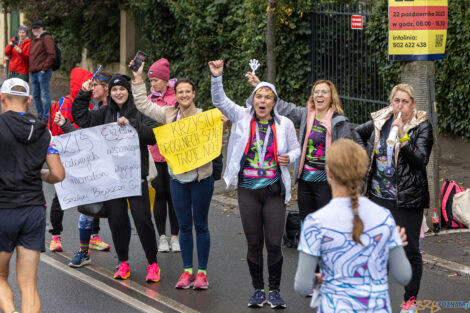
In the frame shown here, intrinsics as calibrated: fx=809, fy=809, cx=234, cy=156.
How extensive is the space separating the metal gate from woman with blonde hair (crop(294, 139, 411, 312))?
→ 33.1 ft

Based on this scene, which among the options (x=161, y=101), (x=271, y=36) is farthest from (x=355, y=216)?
(x=271, y=36)

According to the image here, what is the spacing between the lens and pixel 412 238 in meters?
6.47

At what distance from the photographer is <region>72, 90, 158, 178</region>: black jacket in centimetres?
759

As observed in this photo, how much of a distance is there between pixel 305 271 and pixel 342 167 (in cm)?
54

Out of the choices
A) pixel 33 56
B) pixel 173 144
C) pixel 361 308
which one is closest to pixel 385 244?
pixel 361 308

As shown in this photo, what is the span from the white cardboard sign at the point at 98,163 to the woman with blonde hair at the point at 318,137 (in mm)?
1383

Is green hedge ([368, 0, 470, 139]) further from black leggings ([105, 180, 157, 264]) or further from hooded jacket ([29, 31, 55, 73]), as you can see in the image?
hooded jacket ([29, 31, 55, 73])

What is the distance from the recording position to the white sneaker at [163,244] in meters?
8.78

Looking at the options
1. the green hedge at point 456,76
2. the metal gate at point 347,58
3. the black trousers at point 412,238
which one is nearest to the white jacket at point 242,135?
the black trousers at point 412,238

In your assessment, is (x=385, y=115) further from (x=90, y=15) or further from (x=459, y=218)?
(x=90, y=15)

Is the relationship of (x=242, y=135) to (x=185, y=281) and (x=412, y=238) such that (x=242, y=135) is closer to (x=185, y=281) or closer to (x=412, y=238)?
(x=185, y=281)

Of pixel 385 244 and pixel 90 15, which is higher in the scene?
pixel 90 15

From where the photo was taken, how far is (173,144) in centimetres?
768

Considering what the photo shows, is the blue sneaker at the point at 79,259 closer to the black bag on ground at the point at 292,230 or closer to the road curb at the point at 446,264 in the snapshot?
the black bag on ground at the point at 292,230
